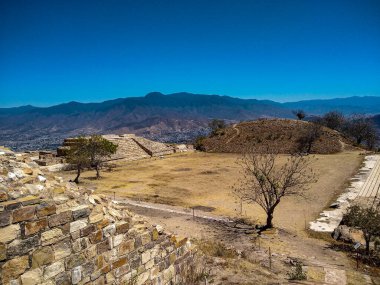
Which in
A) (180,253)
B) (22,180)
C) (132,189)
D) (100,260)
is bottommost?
(132,189)

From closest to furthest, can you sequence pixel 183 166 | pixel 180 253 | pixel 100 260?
1. pixel 100 260
2. pixel 180 253
3. pixel 183 166

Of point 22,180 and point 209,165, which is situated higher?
point 22,180

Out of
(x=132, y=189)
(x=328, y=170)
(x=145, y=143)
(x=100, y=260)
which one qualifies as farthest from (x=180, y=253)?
(x=145, y=143)

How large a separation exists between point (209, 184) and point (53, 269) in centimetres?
2412

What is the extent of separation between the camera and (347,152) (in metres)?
48.3

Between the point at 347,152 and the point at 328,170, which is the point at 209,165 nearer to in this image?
the point at 328,170

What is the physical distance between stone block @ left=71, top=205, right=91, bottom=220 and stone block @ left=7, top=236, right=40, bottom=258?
72 centimetres

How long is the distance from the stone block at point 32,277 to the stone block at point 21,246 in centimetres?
35

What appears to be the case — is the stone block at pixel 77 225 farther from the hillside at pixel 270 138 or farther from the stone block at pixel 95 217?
the hillside at pixel 270 138

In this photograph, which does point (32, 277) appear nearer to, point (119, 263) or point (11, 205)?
point (11, 205)

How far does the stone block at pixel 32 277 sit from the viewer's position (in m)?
5.02

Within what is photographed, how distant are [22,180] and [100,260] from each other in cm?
203

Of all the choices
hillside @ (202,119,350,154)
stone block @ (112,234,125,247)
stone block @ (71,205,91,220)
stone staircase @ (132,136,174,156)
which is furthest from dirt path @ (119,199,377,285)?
hillside @ (202,119,350,154)

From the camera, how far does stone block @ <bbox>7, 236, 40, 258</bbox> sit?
16.0 ft
